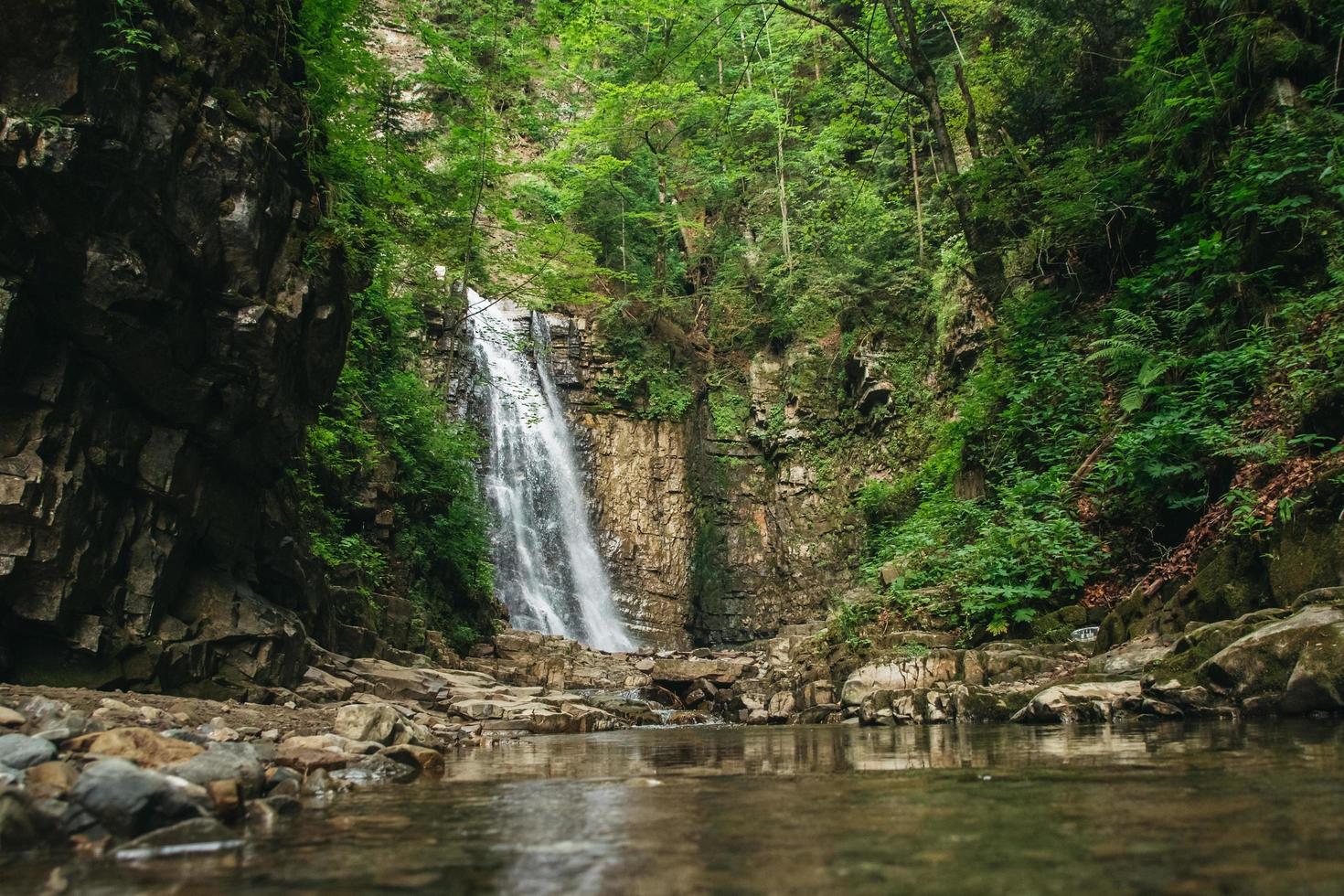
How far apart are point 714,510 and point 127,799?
2182 centimetres

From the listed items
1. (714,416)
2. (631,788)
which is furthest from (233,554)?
(714,416)

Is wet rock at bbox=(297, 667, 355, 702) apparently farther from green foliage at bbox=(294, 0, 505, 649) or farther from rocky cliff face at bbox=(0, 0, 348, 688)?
green foliage at bbox=(294, 0, 505, 649)

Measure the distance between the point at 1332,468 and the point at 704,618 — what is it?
1795 cm

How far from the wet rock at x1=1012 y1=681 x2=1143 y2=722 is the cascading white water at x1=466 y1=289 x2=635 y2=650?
15.1 meters

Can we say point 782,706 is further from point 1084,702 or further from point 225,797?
point 225,797

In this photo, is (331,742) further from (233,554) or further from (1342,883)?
(233,554)

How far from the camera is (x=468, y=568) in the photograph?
17891mm

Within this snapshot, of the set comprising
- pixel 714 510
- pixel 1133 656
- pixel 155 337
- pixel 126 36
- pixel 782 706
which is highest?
pixel 126 36

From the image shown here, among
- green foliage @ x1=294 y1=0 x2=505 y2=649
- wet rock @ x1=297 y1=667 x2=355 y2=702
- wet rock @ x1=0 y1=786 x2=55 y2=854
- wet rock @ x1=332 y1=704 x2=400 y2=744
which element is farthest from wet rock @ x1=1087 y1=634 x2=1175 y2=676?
green foliage @ x1=294 y1=0 x2=505 y2=649

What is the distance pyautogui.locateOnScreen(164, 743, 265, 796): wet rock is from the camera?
345cm

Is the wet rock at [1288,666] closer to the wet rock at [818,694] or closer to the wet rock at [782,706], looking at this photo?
the wet rock at [818,694]

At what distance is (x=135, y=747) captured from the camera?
383 centimetres

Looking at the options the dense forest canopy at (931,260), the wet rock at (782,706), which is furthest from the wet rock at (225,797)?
the wet rock at (782,706)

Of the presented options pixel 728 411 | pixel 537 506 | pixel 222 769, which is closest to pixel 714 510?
pixel 728 411
